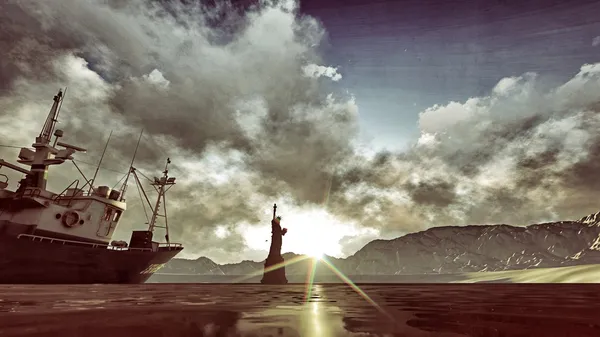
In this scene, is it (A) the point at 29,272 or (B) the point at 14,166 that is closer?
(A) the point at 29,272

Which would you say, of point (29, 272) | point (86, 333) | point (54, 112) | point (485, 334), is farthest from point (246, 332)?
point (54, 112)

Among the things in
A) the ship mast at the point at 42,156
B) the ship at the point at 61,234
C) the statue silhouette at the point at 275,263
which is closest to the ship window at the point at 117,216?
the ship at the point at 61,234

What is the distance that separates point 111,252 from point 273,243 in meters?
27.7

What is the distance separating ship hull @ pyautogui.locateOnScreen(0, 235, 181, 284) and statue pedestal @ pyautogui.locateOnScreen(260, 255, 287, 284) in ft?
69.2

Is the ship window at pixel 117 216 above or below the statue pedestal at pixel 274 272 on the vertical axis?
above

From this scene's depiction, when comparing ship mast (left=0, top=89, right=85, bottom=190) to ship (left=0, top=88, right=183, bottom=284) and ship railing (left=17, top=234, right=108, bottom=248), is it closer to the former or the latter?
ship (left=0, top=88, right=183, bottom=284)

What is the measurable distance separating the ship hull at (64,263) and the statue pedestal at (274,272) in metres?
21.1

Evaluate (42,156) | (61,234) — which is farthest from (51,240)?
(42,156)

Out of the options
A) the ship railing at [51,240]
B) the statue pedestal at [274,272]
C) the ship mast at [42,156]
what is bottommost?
the statue pedestal at [274,272]

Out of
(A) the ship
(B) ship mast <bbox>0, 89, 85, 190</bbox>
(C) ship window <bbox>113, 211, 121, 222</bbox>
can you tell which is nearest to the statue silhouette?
(A) the ship

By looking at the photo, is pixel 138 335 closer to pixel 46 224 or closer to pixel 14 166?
pixel 46 224

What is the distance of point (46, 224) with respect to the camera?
124 feet

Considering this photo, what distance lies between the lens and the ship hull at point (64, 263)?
3250 cm

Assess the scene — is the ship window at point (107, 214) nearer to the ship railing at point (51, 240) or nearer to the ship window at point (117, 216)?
the ship window at point (117, 216)
